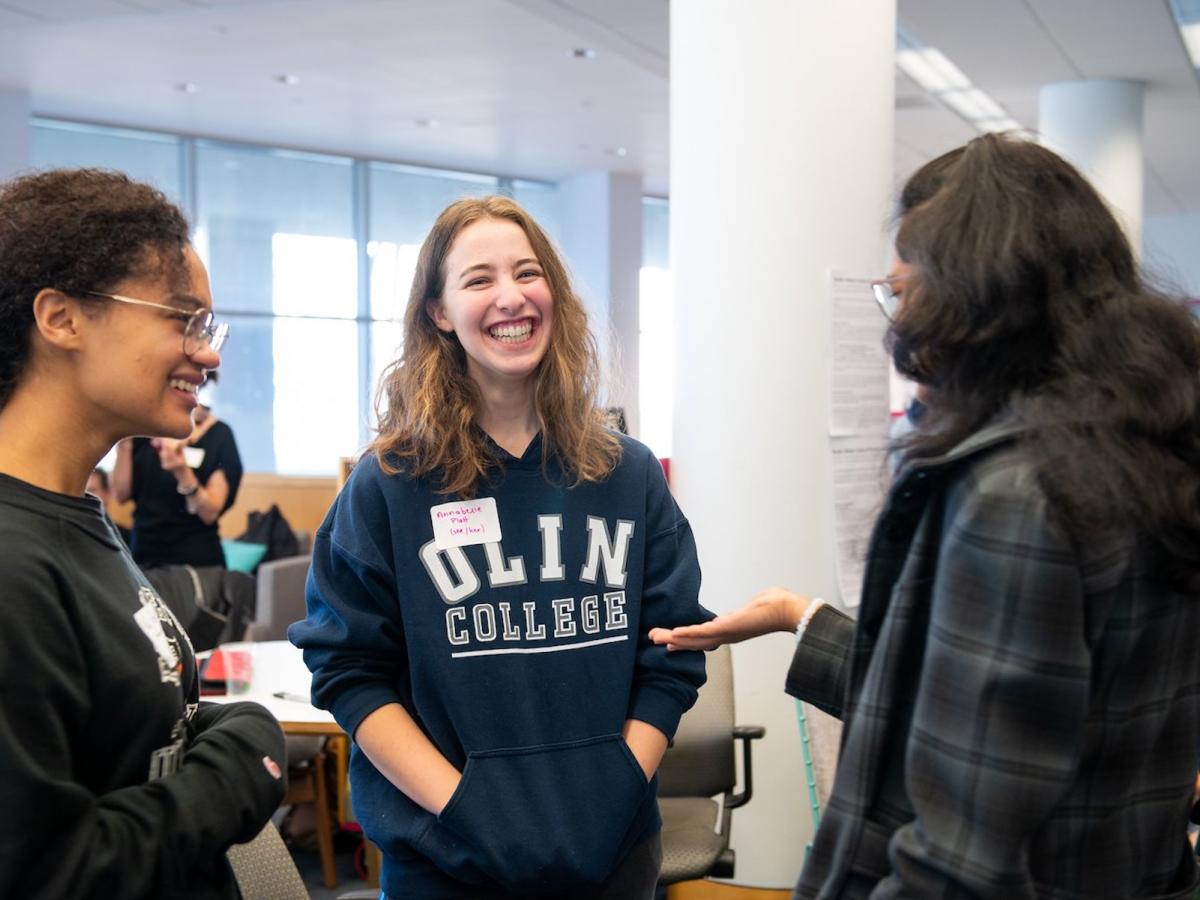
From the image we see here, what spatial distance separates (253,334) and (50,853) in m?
9.56

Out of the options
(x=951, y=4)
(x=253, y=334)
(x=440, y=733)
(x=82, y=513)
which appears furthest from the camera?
(x=253, y=334)

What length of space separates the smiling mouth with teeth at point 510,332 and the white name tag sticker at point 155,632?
0.66 metres

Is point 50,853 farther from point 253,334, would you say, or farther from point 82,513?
point 253,334

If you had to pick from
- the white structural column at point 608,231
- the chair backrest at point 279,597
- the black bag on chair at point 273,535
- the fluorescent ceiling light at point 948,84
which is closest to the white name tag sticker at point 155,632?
the chair backrest at point 279,597

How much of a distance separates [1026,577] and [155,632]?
837 millimetres

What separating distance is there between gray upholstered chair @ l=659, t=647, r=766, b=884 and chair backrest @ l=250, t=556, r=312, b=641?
2.66 meters

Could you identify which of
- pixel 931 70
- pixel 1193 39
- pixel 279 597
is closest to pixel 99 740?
pixel 279 597

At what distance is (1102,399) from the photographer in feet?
3.56

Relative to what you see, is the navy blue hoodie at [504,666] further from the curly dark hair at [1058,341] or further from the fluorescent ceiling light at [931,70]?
the fluorescent ceiling light at [931,70]

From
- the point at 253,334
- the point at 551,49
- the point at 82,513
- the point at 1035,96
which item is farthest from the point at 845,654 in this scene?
the point at 253,334

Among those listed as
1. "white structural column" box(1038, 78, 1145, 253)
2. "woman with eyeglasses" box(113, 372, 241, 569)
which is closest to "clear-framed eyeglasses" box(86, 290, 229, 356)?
"woman with eyeglasses" box(113, 372, 241, 569)

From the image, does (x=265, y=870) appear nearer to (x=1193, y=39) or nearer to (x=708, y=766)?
(x=708, y=766)

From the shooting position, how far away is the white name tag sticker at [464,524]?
165 centimetres

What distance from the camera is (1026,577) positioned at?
1.03 meters
